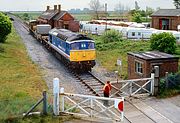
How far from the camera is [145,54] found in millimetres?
21469

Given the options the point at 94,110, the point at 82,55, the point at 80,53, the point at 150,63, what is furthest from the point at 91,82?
the point at 94,110

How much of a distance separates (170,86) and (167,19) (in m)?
38.1

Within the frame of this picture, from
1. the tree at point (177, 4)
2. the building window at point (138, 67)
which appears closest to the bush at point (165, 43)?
the building window at point (138, 67)

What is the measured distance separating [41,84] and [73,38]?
6.68 metres

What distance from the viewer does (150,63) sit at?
774 inches

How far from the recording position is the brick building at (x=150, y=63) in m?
19.7

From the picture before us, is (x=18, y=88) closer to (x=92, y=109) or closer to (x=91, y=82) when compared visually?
(x=91, y=82)

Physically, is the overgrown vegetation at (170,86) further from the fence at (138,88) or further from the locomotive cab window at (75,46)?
the locomotive cab window at (75,46)

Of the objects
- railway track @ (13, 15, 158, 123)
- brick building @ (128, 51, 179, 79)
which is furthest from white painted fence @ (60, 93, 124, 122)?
brick building @ (128, 51, 179, 79)

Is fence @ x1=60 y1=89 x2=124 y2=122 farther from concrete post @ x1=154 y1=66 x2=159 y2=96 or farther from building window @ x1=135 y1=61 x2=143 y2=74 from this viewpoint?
building window @ x1=135 y1=61 x2=143 y2=74

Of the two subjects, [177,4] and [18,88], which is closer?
[18,88]

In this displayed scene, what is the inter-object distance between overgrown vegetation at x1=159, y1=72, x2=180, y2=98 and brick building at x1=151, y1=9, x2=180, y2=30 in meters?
→ 35.5

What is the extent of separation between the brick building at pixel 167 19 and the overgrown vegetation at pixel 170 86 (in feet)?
117

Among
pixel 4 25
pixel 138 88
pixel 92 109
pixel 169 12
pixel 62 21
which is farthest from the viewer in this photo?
pixel 62 21
